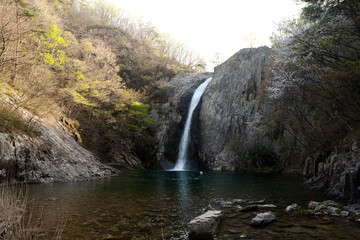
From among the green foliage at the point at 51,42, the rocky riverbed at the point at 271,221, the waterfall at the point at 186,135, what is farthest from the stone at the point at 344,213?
the waterfall at the point at 186,135

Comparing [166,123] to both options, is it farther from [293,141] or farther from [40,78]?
[40,78]

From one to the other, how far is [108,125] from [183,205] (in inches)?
825

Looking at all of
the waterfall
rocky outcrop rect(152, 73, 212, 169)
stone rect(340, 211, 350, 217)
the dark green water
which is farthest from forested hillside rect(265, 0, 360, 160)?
rocky outcrop rect(152, 73, 212, 169)

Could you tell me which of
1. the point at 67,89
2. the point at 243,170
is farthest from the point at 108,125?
the point at 243,170

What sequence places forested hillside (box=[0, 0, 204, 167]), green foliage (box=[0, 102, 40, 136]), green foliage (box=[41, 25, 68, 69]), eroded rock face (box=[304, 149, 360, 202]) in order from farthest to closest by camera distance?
green foliage (box=[41, 25, 68, 69]), forested hillside (box=[0, 0, 204, 167]), green foliage (box=[0, 102, 40, 136]), eroded rock face (box=[304, 149, 360, 202])

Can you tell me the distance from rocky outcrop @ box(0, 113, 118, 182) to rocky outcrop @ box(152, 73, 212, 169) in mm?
14192

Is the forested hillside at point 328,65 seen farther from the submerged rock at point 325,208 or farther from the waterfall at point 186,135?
the waterfall at point 186,135

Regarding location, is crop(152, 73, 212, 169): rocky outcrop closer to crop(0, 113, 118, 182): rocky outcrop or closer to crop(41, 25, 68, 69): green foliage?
crop(0, 113, 118, 182): rocky outcrop

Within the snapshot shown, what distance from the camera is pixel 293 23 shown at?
13.1 meters

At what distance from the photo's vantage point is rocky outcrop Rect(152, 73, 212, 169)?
2974 centimetres

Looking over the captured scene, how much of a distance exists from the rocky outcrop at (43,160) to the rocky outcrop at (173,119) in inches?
559

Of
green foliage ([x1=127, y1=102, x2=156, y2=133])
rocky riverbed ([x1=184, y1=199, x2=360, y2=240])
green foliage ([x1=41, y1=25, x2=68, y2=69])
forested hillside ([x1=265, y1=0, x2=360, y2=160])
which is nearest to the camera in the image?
rocky riverbed ([x1=184, y1=199, x2=360, y2=240])

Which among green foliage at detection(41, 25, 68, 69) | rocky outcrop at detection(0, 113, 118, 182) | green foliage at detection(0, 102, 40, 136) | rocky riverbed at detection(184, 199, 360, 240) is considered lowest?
rocky riverbed at detection(184, 199, 360, 240)

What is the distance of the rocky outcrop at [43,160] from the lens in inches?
388
